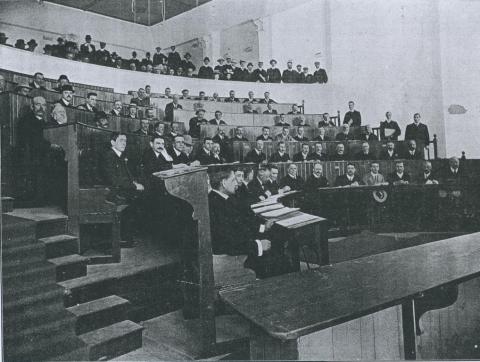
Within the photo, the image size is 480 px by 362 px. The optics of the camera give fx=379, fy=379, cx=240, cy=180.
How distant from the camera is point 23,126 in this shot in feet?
11.8

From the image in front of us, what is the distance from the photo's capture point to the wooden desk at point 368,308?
1.29 m

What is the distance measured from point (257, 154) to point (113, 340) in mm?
4730

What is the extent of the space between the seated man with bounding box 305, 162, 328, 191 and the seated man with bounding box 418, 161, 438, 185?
1.33m

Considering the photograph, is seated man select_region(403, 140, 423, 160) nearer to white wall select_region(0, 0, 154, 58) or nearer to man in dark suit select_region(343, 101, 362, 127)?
man in dark suit select_region(343, 101, 362, 127)

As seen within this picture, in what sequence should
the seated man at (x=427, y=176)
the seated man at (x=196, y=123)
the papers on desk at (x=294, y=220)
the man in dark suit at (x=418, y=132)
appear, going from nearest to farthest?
1. the papers on desk at (x=294, y=220)
2. the seated man at (x=427, y=176)
3. the man in dark suit at (x=418, y=132)
4. the seated man at (x=196, y=123)

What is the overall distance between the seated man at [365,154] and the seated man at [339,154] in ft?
0.77

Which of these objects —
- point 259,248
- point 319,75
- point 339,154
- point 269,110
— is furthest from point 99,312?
point 319,75

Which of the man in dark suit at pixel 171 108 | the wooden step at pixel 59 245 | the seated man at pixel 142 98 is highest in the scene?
the seated man at pixel 142 98

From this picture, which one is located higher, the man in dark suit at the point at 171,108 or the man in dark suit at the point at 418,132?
the man in dark suit at the point at 171,108

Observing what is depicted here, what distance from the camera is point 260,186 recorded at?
500 cm

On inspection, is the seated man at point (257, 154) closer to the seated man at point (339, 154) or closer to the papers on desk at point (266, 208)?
the seated man at point (339, 154)

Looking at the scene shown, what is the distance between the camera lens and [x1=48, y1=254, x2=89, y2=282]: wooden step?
2354mm

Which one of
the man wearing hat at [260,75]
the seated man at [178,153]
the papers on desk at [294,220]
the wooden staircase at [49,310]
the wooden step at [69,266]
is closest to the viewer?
the wooden staircase at [49,310]

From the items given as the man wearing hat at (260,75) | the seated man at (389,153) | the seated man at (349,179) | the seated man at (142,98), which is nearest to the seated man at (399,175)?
the seated man at (349,179)
